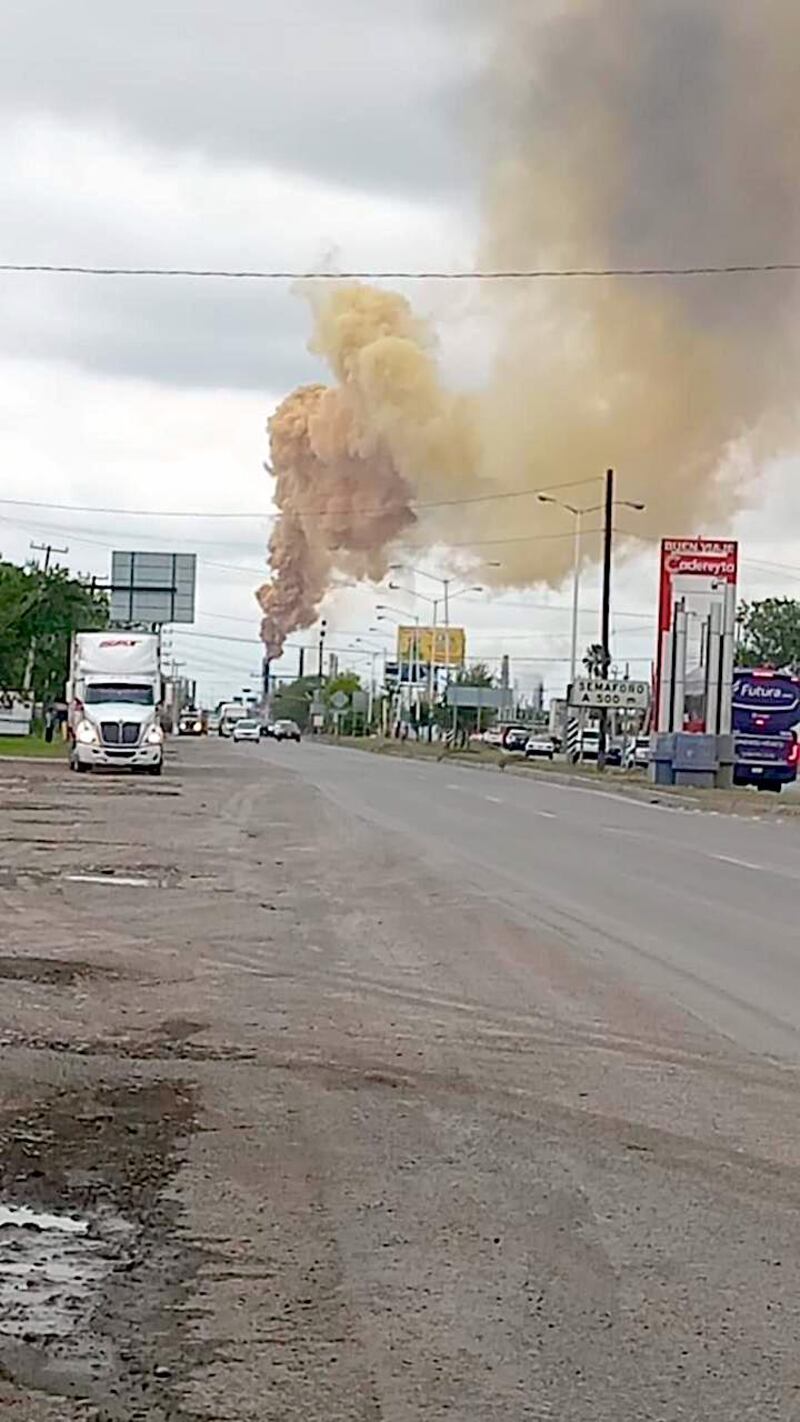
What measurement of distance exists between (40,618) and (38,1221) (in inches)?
3043

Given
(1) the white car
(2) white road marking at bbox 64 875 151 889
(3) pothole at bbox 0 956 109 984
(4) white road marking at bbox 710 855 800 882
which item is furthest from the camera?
(1) the white car

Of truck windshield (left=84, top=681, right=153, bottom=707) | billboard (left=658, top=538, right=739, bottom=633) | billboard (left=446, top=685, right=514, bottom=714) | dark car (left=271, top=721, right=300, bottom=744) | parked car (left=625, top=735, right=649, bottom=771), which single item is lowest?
dark car (left=271, top=721, right=300, bottom=744)

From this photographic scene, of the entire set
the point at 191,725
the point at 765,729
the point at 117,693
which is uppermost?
the point at 117,693

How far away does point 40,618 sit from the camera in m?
83.2

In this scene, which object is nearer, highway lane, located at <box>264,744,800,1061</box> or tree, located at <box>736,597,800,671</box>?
highway lane, located at <box>264,744,800,1061</box>

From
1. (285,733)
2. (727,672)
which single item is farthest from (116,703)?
(285,733)

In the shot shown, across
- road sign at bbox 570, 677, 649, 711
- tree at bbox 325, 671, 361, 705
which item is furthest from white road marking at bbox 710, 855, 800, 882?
tree at bbox 325, 671, 361, 705

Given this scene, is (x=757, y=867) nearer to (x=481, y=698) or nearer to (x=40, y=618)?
(x=40, y=618)

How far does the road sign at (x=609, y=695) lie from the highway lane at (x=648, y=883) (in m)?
22.8

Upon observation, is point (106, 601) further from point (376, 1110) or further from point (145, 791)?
point (376, 1110)

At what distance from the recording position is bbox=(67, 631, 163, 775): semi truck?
53906 mm

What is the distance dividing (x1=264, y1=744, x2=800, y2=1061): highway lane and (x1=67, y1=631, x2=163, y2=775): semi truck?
8.98 meters

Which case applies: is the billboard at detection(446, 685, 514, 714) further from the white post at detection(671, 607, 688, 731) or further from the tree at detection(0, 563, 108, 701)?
the white post at detection(671, 607, 688, 731)

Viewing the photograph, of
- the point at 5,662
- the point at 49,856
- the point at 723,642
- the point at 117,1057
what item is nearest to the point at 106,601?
the point at 5,662
